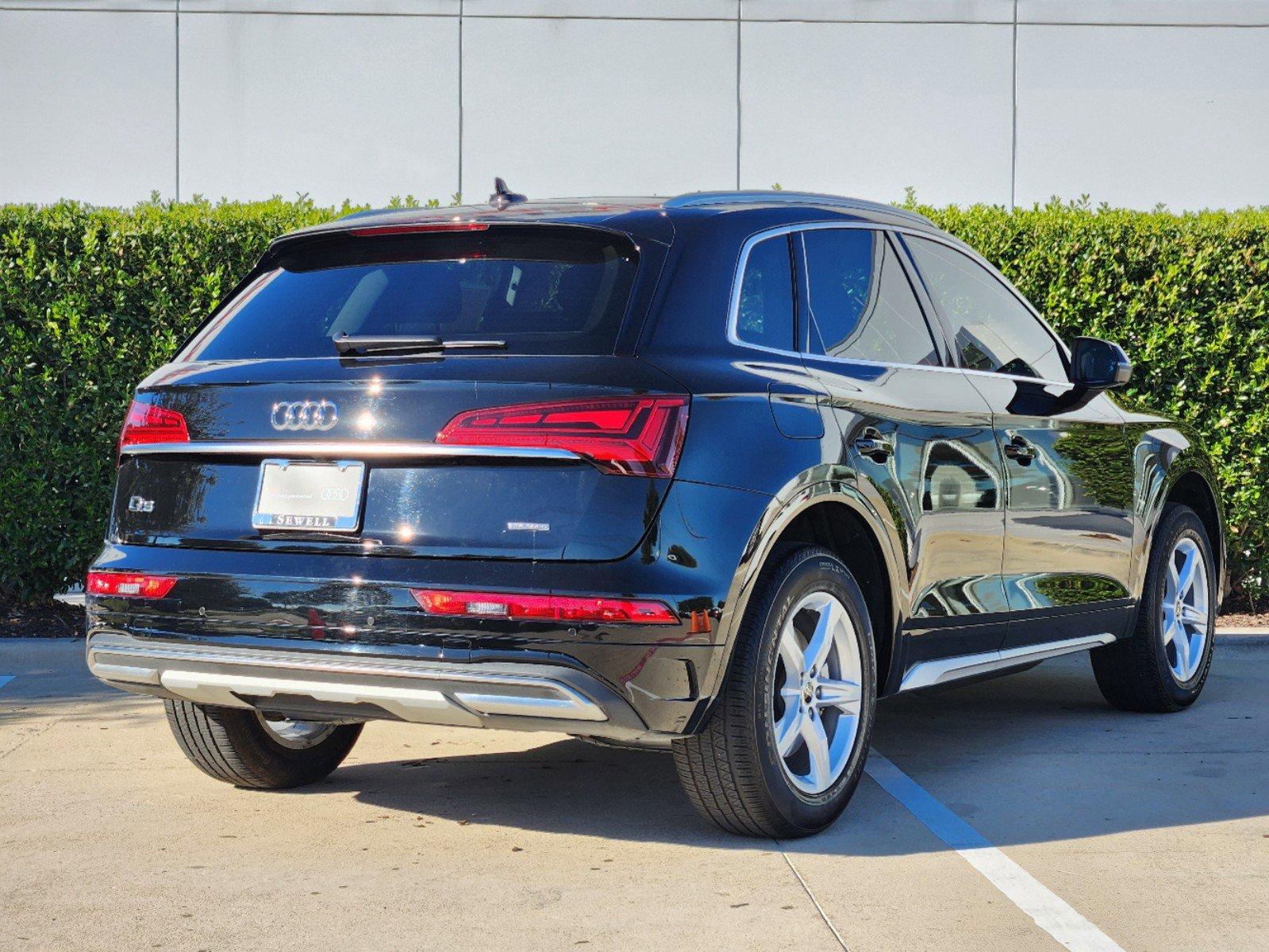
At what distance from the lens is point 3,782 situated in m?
5.59

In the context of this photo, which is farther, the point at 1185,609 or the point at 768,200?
the point at 1185,609

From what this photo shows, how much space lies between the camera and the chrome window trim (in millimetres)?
4590

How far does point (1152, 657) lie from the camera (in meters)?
6.71

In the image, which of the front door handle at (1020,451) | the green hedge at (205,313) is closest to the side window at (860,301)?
the front door handle at (1020,451)

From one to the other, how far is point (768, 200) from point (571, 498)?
59.5 inches

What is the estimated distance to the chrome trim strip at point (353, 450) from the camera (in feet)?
13.4

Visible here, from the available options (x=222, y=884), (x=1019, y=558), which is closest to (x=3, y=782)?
(x=222, y=884)

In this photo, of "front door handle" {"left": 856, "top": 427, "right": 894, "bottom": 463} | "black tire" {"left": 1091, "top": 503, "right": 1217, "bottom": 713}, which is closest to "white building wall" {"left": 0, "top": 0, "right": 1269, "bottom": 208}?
"black tire" {"left": 1091, "top": 503, "right": 1217, "bottom": 713}

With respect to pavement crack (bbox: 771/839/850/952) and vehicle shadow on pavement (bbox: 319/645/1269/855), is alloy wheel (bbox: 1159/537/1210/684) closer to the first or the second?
vehicle shadow on pavement (bbox: 319/645/1269/855)

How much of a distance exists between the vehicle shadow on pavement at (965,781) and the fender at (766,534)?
0.73 meters

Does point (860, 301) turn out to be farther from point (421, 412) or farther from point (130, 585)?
point (130, 585)

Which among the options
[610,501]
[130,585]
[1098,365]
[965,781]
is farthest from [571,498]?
[1098,365]

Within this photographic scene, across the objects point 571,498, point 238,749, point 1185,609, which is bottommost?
point 238,749

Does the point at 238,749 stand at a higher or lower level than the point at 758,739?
lower
